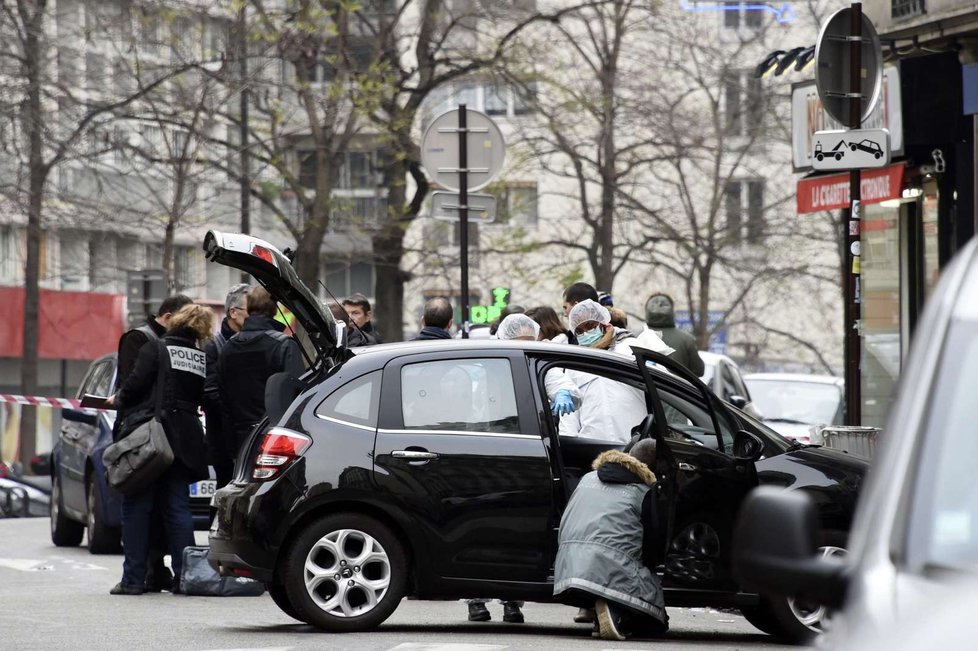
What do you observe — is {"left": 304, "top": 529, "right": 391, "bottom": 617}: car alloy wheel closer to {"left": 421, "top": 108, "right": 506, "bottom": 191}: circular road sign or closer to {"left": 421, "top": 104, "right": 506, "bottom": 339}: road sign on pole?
{"left": 421, "top": 104, "right": 506, "bottom": 339}: road sign on pole

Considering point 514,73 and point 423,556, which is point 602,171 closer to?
point 514,73

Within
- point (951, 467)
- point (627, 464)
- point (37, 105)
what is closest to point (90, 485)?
point (627, 464)

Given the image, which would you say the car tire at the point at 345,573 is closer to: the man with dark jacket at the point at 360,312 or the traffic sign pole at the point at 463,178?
the man with dark jacket at the point at 360,312

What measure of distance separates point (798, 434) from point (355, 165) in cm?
4304

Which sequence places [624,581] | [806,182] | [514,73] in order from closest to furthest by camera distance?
1. [624,581]
2. [806,182]
3. [514,73]

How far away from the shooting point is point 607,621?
9883 millimetres

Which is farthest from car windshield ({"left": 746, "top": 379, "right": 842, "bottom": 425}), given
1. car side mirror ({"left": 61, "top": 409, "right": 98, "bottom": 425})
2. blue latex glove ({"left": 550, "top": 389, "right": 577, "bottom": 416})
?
blue latex glove ({"left": 550, "top": 389, "right": 577, "bottom": 416})

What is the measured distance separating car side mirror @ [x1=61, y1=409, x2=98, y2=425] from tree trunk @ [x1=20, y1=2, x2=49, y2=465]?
515 inches

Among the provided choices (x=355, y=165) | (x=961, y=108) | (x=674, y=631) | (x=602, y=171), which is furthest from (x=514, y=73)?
(x=355, y=165)

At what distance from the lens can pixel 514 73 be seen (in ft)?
99.3

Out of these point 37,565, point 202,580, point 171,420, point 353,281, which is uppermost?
point 353,281

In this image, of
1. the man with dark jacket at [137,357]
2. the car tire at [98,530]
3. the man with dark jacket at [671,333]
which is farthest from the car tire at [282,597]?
the man with dark jacket at [671,333]

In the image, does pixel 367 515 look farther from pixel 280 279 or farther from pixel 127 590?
pixel 127 590

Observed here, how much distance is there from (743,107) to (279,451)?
103 feet
